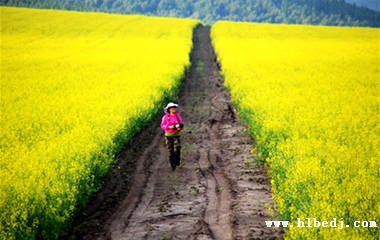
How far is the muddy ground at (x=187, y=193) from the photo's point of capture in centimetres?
800

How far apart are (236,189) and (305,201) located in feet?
8.84

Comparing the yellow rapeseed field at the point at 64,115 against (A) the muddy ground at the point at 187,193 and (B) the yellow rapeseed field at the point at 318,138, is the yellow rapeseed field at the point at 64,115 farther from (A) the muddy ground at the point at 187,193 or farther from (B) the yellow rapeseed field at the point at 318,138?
(B) the yellow rapeseed field at the point at 318,138

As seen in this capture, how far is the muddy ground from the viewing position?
8000 millimetres

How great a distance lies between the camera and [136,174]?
1107 cm

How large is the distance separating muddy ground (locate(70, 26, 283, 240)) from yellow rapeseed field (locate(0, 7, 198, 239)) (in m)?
0.53

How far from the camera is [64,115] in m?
14.4

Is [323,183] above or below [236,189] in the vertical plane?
above

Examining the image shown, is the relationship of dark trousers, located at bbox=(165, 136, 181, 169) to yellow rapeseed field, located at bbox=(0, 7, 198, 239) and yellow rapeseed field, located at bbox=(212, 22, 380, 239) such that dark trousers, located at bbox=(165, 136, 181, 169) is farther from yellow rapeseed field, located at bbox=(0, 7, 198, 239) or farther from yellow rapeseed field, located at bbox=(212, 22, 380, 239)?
yellow rapeseed field, located at bbox=(212, 22, 380, 239)

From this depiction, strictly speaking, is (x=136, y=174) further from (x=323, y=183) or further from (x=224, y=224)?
(x=323, y=183)

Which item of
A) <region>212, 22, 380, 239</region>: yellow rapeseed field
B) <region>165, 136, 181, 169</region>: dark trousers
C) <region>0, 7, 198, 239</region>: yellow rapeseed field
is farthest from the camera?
<region>165, 136, 181, 169</region>: dark trousers

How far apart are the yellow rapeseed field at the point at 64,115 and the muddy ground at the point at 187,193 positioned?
0.53 m

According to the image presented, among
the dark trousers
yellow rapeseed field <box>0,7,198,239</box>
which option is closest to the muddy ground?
the dark trousers

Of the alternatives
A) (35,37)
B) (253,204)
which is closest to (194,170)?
(253,204)

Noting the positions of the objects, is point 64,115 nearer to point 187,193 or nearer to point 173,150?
point 173,150
